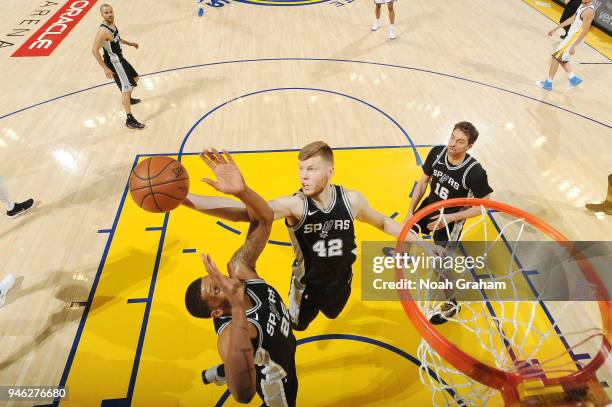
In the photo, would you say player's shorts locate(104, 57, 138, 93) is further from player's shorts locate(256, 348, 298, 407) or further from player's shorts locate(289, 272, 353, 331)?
player's shorts locate(256, 348, 298, 407)

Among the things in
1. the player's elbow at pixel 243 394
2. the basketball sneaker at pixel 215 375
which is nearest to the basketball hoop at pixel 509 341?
the player's elbow at pixel 243 394

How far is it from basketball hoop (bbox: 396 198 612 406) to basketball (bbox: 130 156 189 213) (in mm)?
1647

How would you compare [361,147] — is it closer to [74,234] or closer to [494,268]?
[494,268]

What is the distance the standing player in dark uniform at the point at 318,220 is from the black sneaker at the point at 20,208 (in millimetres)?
3211

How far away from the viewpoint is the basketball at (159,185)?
9.30ft

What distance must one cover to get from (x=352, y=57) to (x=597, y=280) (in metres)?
6.28

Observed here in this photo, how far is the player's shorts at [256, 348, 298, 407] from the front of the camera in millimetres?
2495

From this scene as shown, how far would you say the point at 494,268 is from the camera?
4098mm

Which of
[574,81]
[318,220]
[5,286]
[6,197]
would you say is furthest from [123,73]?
[574,81]

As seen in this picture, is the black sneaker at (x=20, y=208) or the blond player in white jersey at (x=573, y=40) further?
the blond player in white jersey at (x=573, y=40)

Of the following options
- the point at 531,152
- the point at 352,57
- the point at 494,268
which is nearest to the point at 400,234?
the point at 494,268

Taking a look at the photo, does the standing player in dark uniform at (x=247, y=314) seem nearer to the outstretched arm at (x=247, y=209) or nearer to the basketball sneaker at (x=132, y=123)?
the outstretched arm at (x=247, y=209)

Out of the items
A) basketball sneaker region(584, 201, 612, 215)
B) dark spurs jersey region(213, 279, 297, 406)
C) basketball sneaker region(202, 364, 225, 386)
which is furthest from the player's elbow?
basketball sneaker region(584, 201, 612, 215)

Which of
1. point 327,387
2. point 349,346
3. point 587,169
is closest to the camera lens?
point 327,387
